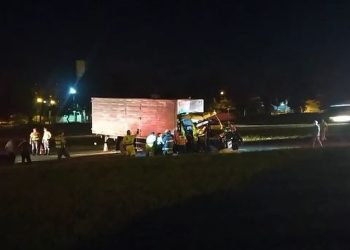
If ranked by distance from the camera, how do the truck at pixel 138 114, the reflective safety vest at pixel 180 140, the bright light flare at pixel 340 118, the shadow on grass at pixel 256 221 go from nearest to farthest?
the shadow on grass at pixel 256 221 → the reflective safety vest at pixel 180 140 → the truck at pixel 138 114 → the bright light flare at pixel 340 118

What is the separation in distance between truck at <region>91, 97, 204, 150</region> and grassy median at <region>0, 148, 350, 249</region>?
1534 cm

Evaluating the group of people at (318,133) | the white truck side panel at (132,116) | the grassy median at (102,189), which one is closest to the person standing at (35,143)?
the white truck side panel at (132,116)

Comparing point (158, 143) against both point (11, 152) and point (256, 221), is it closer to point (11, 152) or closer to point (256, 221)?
point (11, 152)

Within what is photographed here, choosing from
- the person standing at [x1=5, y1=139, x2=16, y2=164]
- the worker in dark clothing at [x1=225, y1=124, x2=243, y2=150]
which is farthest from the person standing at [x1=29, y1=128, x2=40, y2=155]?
the worker in dark clothing at [x1=225, y1=124, x2=243, y2=150]

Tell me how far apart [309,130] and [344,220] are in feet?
111

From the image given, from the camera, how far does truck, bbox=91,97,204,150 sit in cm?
3478

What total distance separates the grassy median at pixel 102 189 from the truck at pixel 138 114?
50.3 ft

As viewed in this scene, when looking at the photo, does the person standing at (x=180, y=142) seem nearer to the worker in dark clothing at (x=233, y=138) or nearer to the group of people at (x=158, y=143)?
the group of people at (x=158, y=143)

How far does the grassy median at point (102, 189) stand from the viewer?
13.2 meters

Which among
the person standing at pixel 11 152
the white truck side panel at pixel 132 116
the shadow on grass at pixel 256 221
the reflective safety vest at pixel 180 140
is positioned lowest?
the shadow on grass at pixel 256 221

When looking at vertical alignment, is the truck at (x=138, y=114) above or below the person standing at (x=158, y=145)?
above

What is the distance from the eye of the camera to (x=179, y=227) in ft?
43.3

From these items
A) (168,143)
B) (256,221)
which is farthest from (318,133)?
(256,221)

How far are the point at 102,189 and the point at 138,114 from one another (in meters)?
21.3
